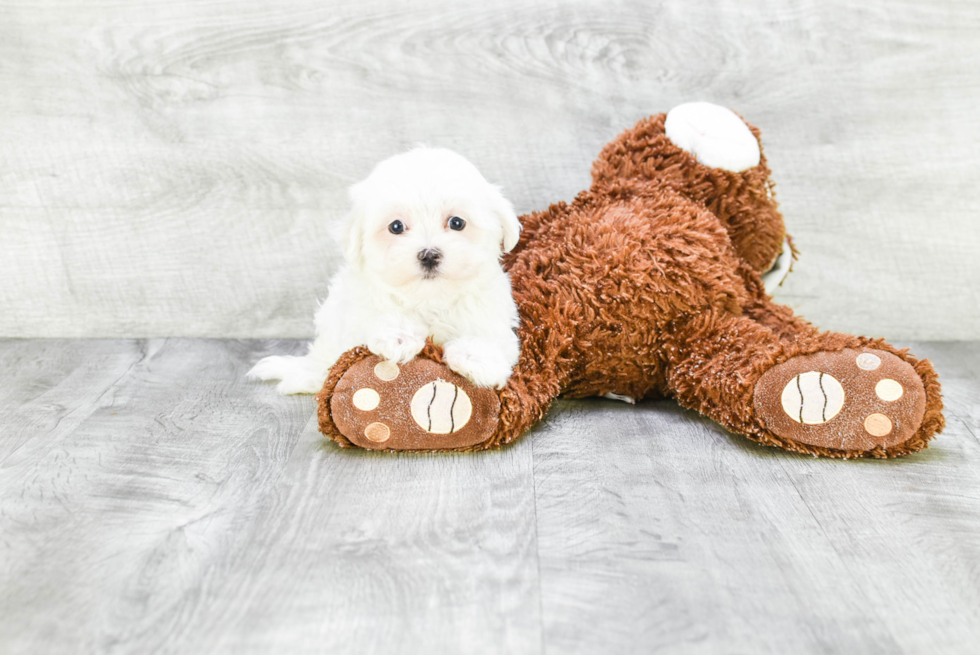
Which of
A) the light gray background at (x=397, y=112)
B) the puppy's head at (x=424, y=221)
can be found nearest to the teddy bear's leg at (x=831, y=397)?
the puppy's head at (x=424, y=221)

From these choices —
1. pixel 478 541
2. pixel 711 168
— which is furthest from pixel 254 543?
pixel 711 168

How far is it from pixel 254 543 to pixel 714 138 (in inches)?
45.3

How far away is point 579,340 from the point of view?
4.82 ft

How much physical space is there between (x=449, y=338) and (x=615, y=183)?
1.73ft

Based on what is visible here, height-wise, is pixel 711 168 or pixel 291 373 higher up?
pixel 711 168

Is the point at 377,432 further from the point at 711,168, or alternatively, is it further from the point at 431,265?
the point at 711,168

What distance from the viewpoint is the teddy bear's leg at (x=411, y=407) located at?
4.11ft

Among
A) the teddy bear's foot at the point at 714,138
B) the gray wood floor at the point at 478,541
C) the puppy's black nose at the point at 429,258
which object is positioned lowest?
the gray wood floor at the point at 478,541

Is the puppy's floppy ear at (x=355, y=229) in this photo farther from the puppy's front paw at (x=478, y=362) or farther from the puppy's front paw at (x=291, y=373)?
the puppy's front paw at (x=291, y=373)

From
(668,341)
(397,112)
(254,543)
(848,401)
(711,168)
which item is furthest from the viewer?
(397,112)

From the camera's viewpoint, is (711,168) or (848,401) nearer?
(848,401)

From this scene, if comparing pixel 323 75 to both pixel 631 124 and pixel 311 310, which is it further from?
pixel 631 124

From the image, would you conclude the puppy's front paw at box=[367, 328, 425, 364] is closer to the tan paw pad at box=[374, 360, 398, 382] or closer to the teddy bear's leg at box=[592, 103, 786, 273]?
the tan paw pad at box=[374, 360, 398, 382]

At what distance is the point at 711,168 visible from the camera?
5.22ft
